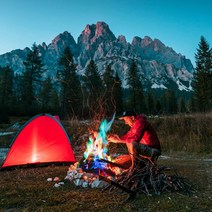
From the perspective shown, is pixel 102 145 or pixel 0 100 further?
pixel 0 100

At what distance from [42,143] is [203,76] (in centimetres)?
4077

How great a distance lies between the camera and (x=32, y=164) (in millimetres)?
7996

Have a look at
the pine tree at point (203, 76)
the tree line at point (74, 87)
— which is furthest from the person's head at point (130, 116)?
the pine tree at point (203, 76)

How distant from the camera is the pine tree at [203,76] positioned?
41731mm

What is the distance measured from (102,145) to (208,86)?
132ft

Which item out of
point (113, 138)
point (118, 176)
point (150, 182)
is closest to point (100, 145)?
point (113, 138)

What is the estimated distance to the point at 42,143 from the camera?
8.27 metres

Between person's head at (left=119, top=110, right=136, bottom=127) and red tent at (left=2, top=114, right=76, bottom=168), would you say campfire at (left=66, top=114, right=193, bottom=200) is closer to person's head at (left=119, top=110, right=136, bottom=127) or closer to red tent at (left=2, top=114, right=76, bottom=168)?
person's head at (left=119, top=110, right=136, bottom=127)

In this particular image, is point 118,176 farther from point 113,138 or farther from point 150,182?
point 113,138

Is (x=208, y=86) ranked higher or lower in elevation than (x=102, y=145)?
higher

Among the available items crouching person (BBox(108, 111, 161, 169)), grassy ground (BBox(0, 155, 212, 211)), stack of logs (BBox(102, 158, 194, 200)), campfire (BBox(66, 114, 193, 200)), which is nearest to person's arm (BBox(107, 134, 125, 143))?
crouching person (BBox(108, 111, 161, 169))

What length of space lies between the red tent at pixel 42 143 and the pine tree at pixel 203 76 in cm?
3644

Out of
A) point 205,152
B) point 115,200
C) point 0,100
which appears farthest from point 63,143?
point 0,100

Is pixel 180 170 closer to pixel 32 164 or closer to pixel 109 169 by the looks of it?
pixel 109 169
